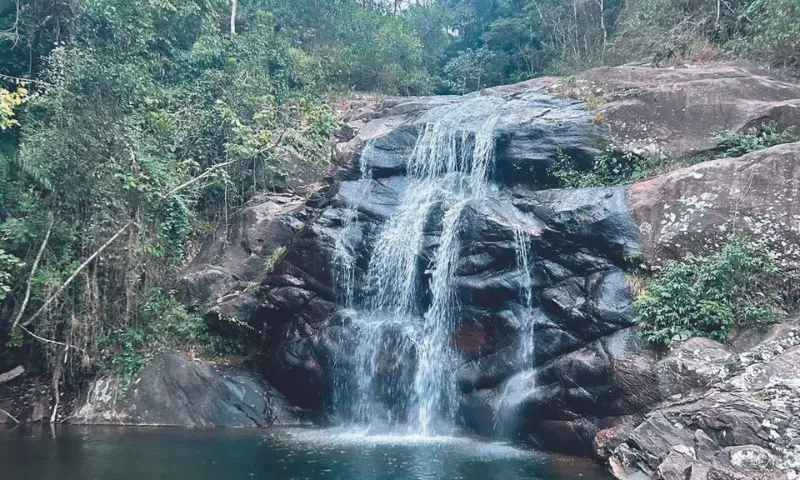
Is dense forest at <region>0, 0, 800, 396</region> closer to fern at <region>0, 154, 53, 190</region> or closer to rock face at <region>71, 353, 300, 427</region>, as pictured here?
fern at <region>0, 154, 53, 190</region>

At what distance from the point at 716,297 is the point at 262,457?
8.17 meters

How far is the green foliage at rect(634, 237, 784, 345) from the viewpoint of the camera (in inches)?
371

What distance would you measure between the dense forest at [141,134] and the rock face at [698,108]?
212 centimetres

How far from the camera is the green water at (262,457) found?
28.7 ft

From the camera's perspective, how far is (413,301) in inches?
530

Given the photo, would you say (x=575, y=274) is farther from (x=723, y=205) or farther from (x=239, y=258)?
(x=239, y=258)

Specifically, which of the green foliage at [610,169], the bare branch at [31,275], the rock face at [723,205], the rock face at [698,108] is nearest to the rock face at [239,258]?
the bare branch at [31,275]

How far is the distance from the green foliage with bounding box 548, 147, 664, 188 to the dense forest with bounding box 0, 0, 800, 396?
535 cm

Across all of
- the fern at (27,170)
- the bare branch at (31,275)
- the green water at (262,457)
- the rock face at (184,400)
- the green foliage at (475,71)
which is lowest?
the green water at (262,457)

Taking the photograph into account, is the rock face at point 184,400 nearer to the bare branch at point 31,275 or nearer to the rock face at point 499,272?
the rock face at point 499,272

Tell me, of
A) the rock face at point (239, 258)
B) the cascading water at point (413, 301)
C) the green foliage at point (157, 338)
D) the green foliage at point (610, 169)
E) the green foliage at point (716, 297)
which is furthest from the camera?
the rock face at point (239, 258)

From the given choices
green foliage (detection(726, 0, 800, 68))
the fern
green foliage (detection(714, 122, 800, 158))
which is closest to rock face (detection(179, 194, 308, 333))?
the fern

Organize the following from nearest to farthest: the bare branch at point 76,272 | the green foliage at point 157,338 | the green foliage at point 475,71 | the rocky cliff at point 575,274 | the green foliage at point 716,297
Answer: the rocky cliff at point 575,274, the green foliage at point 716,297, the bare branch at point 76,272, the green foliage at point 157,338, the green foliage at point 475,71

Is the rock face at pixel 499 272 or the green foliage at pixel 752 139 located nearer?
the rock face at pixel 499 272
